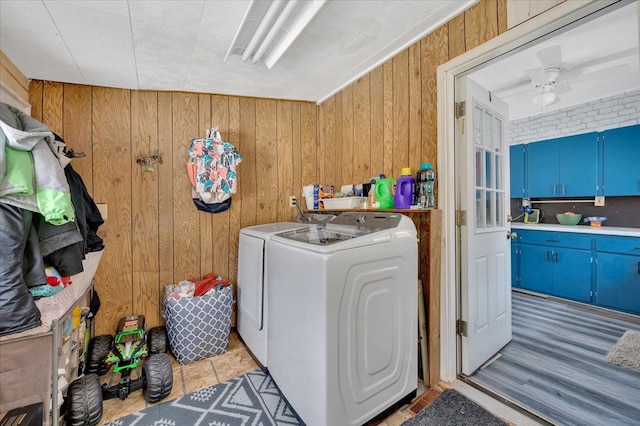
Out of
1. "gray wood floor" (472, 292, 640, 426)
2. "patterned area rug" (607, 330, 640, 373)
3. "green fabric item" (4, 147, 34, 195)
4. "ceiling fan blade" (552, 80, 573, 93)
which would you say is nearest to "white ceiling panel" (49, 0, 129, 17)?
"green fabric item" (4, 147, 34, 195)

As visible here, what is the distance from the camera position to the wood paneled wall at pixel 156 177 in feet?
7.74

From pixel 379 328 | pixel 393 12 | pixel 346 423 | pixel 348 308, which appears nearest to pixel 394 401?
pixel 346 423

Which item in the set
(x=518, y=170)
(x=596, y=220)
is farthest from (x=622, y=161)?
(x=518, y=170)

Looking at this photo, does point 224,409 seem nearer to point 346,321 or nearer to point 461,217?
point 346,321

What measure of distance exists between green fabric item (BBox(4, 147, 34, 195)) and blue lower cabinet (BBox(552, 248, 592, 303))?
4.84 m

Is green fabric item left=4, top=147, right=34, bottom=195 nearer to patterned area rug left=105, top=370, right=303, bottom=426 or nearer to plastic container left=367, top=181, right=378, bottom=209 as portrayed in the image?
patterned area rug left=105, top=370, right=303, bottom=426

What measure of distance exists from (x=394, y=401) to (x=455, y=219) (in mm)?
1178

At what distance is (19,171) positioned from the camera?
1.11 m

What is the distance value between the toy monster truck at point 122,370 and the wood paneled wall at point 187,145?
0.28 m

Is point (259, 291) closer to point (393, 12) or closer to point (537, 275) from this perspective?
point (393, 12)

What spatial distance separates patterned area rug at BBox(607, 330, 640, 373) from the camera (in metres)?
2.12

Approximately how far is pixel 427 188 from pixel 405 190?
146mm

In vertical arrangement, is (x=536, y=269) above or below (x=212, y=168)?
below

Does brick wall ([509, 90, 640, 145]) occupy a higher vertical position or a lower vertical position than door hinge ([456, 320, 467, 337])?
higher
